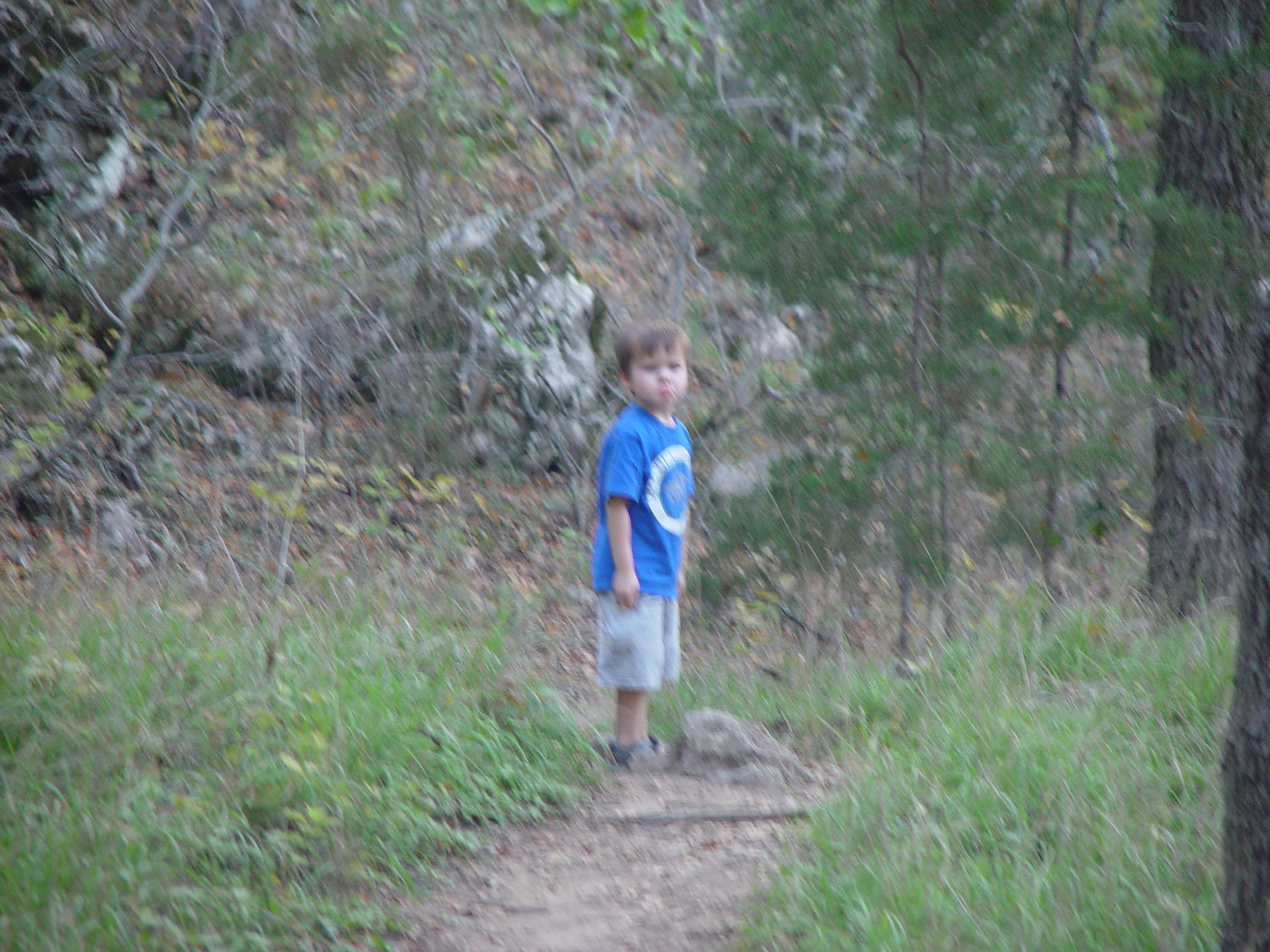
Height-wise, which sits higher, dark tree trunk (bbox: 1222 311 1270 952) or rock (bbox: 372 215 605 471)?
rock (bbox: 372 215 605 471)

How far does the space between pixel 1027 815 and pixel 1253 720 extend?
3.47 ft

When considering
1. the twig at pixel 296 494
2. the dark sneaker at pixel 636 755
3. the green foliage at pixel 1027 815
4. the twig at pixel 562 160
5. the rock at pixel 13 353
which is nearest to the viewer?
the green foliage at pixel 1027 815

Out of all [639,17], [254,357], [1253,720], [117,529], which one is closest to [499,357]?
[254,357]

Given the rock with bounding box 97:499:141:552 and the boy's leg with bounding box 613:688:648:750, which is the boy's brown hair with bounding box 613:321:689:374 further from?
the rock with bounding box 97:499:141:552

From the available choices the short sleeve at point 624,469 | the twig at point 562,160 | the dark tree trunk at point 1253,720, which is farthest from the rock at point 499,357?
the dark tree trunk at point 1253,720

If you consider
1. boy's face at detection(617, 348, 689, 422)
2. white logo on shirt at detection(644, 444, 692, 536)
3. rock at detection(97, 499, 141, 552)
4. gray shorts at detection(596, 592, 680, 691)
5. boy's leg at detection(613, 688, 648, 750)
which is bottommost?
boy's leg at detection(613, 688, 648, 750)

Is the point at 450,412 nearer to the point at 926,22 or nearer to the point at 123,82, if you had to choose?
the point at 123,82

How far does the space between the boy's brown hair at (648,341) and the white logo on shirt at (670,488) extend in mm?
412

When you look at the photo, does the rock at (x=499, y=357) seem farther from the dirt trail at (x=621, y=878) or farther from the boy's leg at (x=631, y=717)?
the dirt trail at (x=621, y=878)

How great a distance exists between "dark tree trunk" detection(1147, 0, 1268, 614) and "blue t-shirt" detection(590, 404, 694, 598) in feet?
8.69

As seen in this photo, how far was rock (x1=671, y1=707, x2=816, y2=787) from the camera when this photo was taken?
424 cm

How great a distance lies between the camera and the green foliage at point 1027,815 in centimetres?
278

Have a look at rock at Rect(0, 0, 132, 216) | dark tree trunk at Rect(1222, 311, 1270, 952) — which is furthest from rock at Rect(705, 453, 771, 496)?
dark tree trunk at Rect(1222, 311, 1270, 952)

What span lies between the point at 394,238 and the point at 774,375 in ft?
10.7
